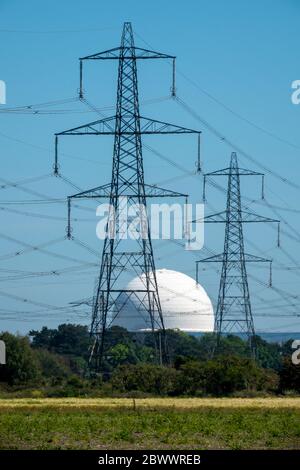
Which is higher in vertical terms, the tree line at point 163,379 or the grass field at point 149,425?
the tree line at point 163,379

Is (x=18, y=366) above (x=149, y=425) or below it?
above

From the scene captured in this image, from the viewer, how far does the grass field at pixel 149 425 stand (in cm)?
4656

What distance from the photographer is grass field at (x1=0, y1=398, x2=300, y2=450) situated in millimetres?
46556

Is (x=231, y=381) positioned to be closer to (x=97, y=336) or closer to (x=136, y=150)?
(x=97, y=336)

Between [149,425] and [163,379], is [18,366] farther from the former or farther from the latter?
[149,425]

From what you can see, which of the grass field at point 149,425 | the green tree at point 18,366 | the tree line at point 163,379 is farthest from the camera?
the green tree at point 18,366

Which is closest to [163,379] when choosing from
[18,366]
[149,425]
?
[18,366]

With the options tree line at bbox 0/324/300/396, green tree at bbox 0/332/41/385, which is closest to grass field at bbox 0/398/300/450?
tree line at bbox 0/324/300/396

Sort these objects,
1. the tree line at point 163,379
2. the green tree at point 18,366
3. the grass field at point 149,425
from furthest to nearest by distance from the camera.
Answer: the green tree at point 18,366 → the tree line at point 163,379 → the grass field at point 149,425

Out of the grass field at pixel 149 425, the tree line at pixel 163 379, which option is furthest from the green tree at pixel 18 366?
the grass field at pixel 149 425

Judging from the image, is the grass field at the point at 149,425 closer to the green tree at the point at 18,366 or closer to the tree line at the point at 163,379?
the tree line at the point at 163,379

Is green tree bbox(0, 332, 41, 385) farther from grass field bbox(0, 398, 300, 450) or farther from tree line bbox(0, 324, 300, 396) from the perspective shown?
grass field bbox(0, 398, 300, 450)

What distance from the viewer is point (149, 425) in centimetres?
5366
